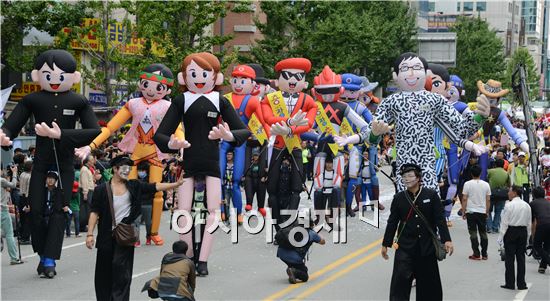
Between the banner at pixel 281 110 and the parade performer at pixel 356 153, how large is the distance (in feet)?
6.80

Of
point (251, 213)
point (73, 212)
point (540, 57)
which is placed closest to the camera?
point (73, 212)

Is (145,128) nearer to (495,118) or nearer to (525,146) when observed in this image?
(495,118)

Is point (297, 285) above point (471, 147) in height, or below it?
below

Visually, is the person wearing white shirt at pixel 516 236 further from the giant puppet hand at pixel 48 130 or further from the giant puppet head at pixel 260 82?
the giant puppet head at pixel 260 82

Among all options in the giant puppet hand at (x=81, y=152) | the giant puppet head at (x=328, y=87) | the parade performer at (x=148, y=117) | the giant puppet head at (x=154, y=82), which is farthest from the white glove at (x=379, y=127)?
the giant puppet head at (x=328, y=87)

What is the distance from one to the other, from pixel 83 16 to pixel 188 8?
2909 millimetres

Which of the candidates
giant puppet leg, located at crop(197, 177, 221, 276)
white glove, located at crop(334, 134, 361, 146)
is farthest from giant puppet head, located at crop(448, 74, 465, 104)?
giant puppet leg, located at crop(197, 177, 221, 276)

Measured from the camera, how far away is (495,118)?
48.9 feet

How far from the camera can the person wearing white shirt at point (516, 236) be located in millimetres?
13141

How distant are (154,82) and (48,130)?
2.67 m

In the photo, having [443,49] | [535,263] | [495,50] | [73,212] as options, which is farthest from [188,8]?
[495,50]

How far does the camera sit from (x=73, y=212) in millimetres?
17219

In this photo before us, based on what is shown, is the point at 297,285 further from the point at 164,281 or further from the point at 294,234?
the point at 164,281

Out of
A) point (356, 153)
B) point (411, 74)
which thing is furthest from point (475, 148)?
point (356, 153)
